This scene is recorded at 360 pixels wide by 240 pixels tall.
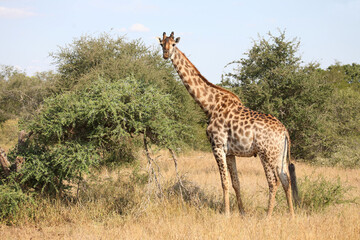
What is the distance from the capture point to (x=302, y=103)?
50.0 ft

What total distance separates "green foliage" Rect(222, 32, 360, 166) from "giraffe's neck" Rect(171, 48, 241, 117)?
23.5 feet

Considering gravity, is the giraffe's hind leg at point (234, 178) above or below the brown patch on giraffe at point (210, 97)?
below

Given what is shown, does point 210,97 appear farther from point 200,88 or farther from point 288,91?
point 288,91

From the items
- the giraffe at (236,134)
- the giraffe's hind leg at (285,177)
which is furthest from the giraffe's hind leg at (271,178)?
the giraffe's hind leg at (285,177)

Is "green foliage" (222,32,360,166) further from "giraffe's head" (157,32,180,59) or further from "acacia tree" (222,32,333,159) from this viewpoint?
"giraffe's head" (157,32,180,59)

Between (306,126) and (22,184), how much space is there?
11.4 m

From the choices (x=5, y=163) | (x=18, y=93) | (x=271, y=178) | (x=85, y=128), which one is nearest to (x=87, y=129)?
(x=85, y=128)

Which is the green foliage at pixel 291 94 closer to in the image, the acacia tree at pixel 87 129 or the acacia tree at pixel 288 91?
the acacia tree at pixel 288 91

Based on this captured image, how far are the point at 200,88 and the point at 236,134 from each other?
1367 millimetres

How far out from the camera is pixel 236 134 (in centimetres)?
746

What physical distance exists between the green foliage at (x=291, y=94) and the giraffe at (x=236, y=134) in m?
7.28

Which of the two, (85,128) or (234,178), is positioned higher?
(85,128)

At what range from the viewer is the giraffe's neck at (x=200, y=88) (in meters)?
8.02

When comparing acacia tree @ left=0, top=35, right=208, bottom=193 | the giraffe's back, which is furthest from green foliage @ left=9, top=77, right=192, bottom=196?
the giraffe's back
